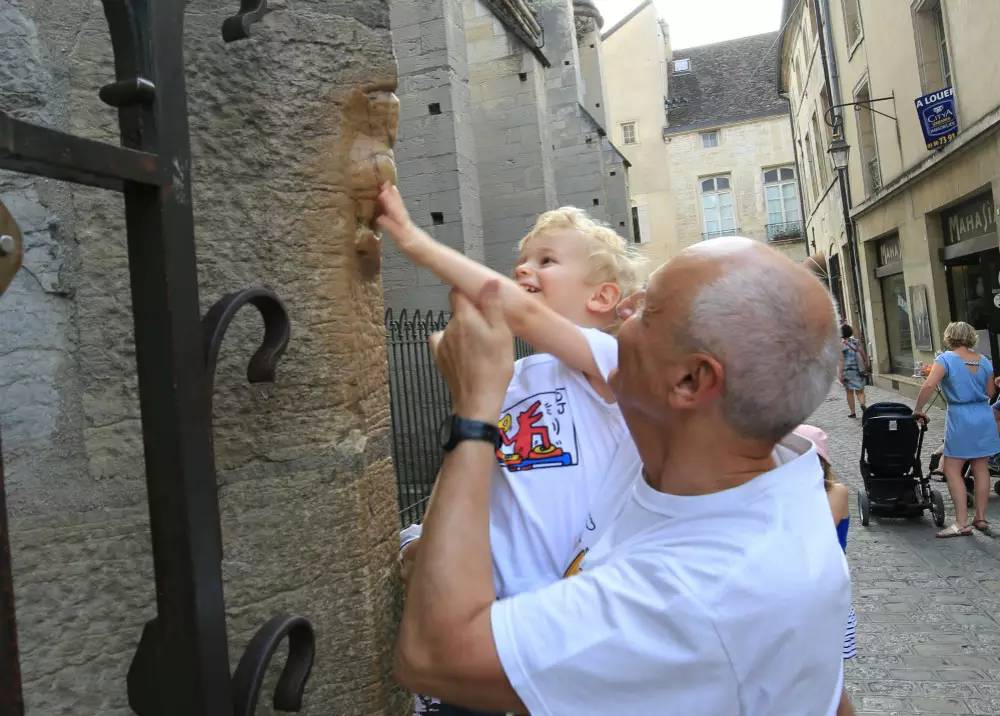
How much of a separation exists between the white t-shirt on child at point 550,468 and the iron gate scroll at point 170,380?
1.79ft

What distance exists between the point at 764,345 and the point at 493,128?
14.8 metres

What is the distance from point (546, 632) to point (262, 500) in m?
0.63

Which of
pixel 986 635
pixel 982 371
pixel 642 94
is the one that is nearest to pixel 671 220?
pixel 642 94

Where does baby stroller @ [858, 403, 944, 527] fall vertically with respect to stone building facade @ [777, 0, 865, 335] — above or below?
below

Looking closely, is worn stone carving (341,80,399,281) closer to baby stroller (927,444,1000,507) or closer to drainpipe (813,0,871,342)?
baby stroller (927,444,1000,507)

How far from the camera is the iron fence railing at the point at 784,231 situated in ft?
116

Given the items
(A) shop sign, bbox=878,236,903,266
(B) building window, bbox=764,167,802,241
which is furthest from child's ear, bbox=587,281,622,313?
(B) building window, bbox=764,167,802,241

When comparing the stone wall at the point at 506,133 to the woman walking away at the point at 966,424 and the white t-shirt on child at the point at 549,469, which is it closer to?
the woman walking away at the point at 966,424

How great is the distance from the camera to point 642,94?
36.8m

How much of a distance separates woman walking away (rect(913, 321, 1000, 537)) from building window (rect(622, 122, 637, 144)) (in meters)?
32.3

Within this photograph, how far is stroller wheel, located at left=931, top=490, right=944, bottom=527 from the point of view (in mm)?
6297

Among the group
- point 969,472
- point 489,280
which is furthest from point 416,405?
point 489,280

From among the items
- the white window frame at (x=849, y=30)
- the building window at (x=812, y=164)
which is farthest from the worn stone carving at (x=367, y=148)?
the building window at (x=812, y=164)

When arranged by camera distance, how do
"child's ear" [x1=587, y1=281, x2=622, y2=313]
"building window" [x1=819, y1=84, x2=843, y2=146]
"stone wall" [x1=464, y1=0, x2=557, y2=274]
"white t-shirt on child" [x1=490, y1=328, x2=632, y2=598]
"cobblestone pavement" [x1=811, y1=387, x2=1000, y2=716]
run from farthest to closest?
1. "building window" [x1=819, y1=84, x2=843, y2=146]
2. "stone wall" [x1=464, y1=0, x2=557, y2=274]
3. "cobblestone pavement" [x1=811, y1=387, x2=1000, y2=716]
4. "child's ear" [x1=587, y1=281, x2=622, y2=313]
5. "white t-shirt on child" [x1=490, y1=328, x2=632, y2=598]
